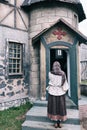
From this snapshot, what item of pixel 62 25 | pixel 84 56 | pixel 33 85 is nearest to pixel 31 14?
pixel 62 25

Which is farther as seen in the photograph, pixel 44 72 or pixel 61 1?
pixel 61 1

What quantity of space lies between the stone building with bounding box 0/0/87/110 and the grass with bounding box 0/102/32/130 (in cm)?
50

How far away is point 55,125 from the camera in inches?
257

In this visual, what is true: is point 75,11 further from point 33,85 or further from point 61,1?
point 33,85

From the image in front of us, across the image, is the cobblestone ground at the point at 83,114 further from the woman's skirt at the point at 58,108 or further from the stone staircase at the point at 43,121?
the woman's skirt at the point at 58,108

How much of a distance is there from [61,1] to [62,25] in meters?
1.63

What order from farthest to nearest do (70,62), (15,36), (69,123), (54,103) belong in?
(15,36)
(70,62)
(69,123)
(54,103)

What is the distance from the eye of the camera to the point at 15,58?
978cm

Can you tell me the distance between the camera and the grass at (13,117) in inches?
279

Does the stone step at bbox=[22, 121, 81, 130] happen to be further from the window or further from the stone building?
the window

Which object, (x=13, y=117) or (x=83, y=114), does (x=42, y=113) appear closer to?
(x=13, y=117)

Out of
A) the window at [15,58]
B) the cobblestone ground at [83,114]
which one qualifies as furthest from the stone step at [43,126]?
the window at [15,58]

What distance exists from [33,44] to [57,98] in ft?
14.7

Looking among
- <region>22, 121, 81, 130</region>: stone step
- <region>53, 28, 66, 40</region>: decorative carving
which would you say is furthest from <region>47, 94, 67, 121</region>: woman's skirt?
<region>53, 28, 66, 40</region>: decorative carving
